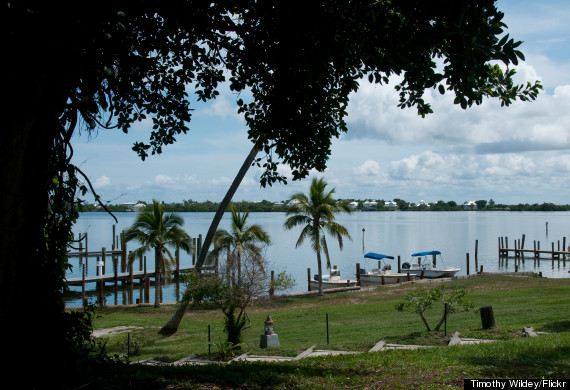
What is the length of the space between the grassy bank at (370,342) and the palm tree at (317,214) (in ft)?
17.0

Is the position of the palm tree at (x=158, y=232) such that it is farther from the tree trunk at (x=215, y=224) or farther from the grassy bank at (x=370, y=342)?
the tree trunk at (x=215, y=224)

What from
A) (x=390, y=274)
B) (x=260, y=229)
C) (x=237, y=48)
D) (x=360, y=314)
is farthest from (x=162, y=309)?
(x=237, y=48)

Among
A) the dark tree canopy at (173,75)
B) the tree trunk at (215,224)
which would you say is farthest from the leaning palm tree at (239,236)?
the dark tree canopy at (173,75)

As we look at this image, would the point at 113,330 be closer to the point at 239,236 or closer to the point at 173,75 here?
the point at 239,236

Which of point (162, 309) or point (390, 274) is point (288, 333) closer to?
point (162, 309)

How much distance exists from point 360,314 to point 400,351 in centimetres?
1361

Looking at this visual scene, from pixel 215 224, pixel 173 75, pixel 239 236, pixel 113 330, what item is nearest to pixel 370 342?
pixel 173 75

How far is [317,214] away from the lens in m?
36.1

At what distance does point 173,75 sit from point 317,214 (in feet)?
87.4

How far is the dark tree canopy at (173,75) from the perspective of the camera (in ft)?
16.5

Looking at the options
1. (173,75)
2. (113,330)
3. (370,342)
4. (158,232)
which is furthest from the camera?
(158,232)

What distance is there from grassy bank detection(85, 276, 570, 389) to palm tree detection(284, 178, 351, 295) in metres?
5.18

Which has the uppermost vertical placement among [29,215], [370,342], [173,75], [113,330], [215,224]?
[173,75]

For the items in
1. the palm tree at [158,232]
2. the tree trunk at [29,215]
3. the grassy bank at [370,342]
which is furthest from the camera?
the palm tree at [158,232]
